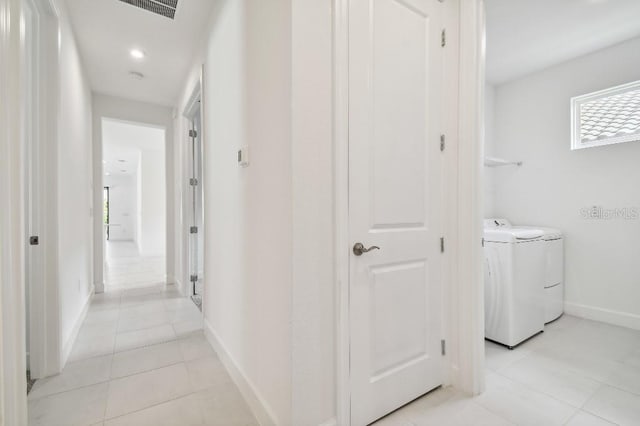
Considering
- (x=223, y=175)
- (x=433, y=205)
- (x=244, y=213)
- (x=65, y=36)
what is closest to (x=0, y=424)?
(x=244, y=213)

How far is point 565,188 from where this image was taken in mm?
2967

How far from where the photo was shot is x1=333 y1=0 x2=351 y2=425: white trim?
1.27 metres

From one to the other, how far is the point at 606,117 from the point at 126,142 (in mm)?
7995

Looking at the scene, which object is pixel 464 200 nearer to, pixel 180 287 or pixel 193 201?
pixel 193 201

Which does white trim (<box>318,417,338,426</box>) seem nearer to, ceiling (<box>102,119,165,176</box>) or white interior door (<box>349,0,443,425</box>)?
white interior door (<box>349,0,443,425</box>)

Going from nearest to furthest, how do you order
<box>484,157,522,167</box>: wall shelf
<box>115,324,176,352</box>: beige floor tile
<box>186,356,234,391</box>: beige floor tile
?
<box>186,356,234,391</box>: beige floor tile, <box>115,324,176,352</box>: beige floor tile, <box>484,157,522,167</box>: wall shelf

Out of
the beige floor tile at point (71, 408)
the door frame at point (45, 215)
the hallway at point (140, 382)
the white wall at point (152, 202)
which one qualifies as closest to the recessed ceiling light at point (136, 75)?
the door frame at point (45, 215)

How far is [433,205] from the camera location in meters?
1.66

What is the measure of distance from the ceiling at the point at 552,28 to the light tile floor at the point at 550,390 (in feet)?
8.72

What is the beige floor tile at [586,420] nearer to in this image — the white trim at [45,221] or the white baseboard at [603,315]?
the white baseboard at [603,315]

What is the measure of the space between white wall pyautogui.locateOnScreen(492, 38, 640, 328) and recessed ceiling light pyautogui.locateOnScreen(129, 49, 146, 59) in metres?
4.10

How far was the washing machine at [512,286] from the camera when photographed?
222 centimetres

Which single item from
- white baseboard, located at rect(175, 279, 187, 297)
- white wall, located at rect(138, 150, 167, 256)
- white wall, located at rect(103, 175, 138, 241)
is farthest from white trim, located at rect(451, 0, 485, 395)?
white wall, located at rect(103, 175, 138, 241)

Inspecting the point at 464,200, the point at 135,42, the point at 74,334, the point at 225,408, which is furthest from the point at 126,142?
the point at 464,200
